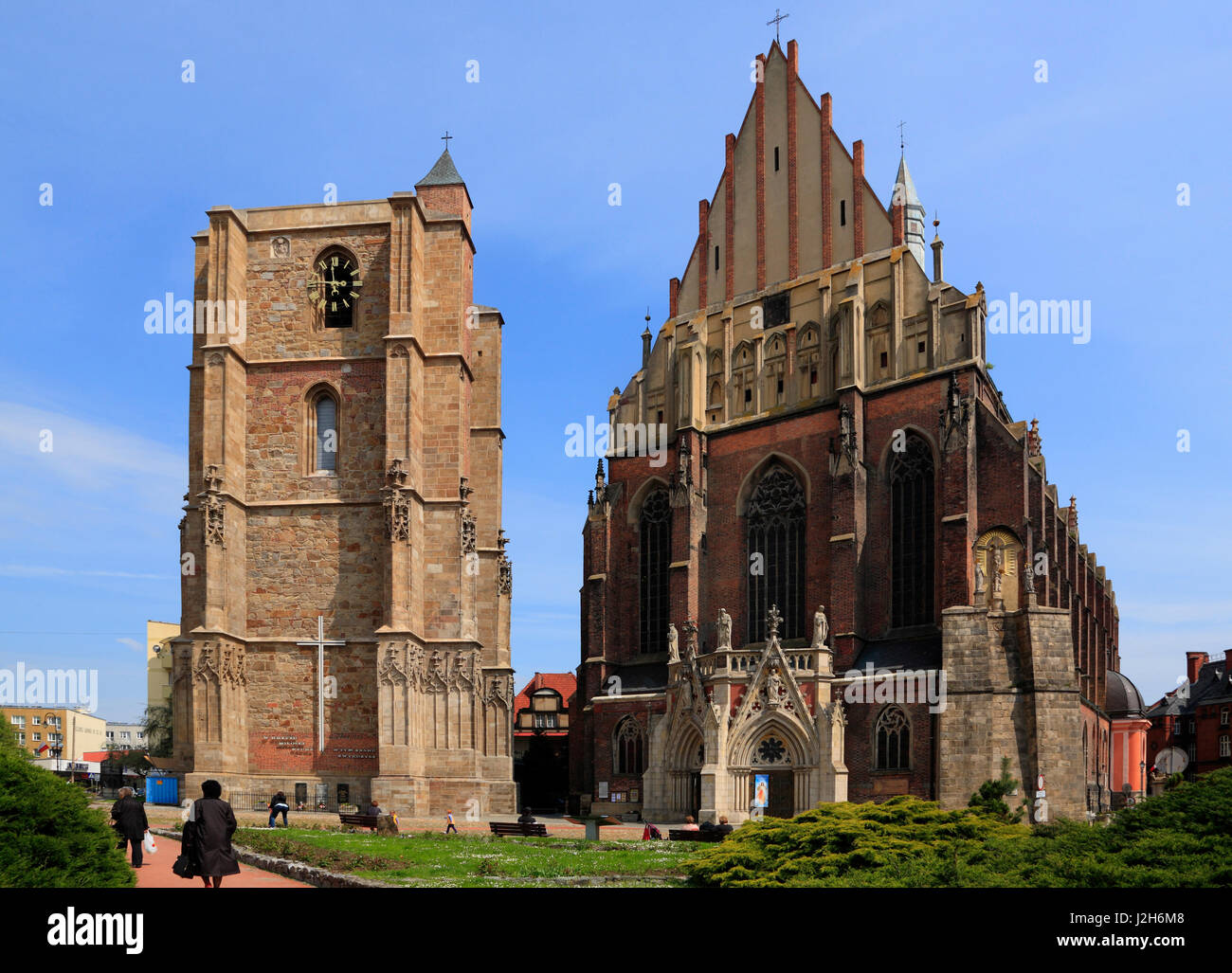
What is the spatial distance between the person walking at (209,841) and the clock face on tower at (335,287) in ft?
90.0

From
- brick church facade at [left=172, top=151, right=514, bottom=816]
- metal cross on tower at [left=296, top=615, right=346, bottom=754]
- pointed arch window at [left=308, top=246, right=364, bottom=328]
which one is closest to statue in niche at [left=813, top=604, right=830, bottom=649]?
brick church facade at [left=172, top=151, right=514, bottom=816]

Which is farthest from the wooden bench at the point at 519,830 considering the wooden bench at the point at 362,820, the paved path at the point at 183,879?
the paved path at the point at 183,879

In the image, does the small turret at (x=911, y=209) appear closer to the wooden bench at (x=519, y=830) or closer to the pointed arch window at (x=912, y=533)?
the pointed arch window at (x=912, y=533)

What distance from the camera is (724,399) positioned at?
162 feet

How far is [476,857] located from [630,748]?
2503 cm

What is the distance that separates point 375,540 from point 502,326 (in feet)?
34.0

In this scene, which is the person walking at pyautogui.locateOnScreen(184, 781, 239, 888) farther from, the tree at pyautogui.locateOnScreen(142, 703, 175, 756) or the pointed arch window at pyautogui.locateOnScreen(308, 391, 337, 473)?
the tree at pyautogui.locateOnScreen(142, 703, 175, 756)

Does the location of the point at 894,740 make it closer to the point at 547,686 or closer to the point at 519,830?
the point at 519,830

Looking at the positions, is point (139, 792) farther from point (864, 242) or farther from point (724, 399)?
point (864, 242)

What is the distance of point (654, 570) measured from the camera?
49.6 meters

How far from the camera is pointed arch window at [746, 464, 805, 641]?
4622 cm

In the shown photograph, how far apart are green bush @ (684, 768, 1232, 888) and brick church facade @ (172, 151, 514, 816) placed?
1846cm

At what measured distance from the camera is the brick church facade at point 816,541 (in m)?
38.7
